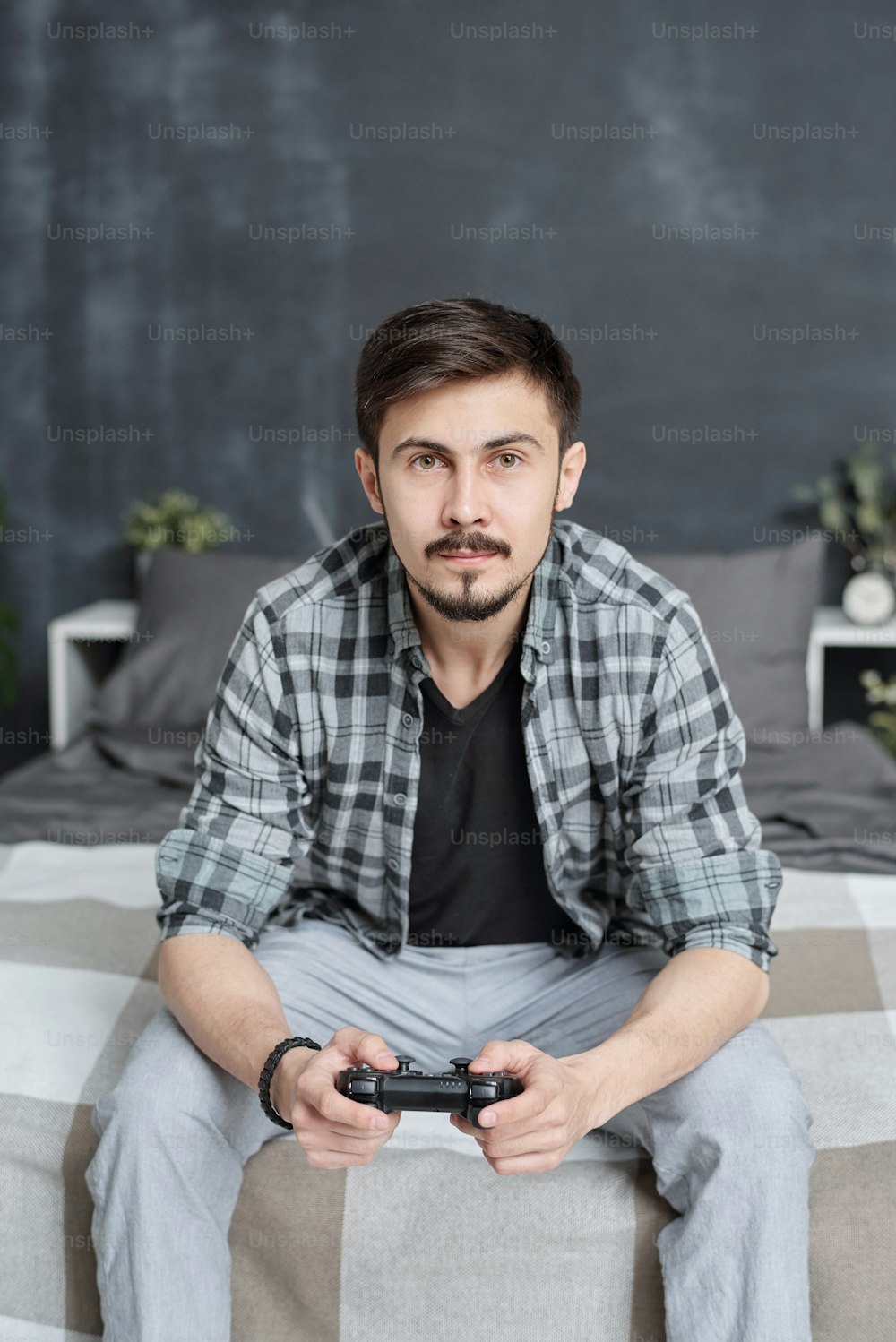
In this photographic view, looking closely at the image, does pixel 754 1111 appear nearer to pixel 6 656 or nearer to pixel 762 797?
pixel 762 797

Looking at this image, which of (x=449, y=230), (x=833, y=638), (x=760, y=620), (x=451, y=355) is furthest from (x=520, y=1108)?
(x=449, y=230)

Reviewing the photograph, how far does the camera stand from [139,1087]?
3.55 ft

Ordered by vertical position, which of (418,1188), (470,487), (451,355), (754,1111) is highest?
(451,355)

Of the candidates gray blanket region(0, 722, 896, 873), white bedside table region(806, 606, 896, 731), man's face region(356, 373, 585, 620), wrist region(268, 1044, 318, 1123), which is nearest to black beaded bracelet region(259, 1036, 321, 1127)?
wrist region(268, 1044, 318, 1123)

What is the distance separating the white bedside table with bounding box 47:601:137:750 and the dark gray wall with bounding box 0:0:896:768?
37 cm

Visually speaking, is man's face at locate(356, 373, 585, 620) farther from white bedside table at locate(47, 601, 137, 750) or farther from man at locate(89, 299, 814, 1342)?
white bedside table at locate(47, 601, 137, 750)

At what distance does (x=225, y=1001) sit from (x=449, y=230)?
A: 2.44 meters

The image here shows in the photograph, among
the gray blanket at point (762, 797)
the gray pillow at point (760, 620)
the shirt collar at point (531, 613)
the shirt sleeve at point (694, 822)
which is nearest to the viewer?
the shirt sleeve at point (694, 822)

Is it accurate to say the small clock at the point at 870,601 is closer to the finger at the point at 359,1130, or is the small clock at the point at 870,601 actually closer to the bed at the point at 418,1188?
the bed at the point at 418,1188

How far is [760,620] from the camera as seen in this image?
2588 millimetres

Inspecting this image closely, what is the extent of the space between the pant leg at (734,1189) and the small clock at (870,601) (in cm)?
187

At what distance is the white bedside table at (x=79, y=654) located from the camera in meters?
2.97

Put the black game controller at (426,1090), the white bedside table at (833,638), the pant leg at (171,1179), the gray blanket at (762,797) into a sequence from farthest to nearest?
the white bedside table at (833,638), the gray blanket at (762,797), the pant leg at (171,1179), the black game controller at (426,1090)

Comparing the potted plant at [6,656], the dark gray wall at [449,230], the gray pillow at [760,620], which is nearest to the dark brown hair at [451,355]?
the gray pillow at [760,620]
